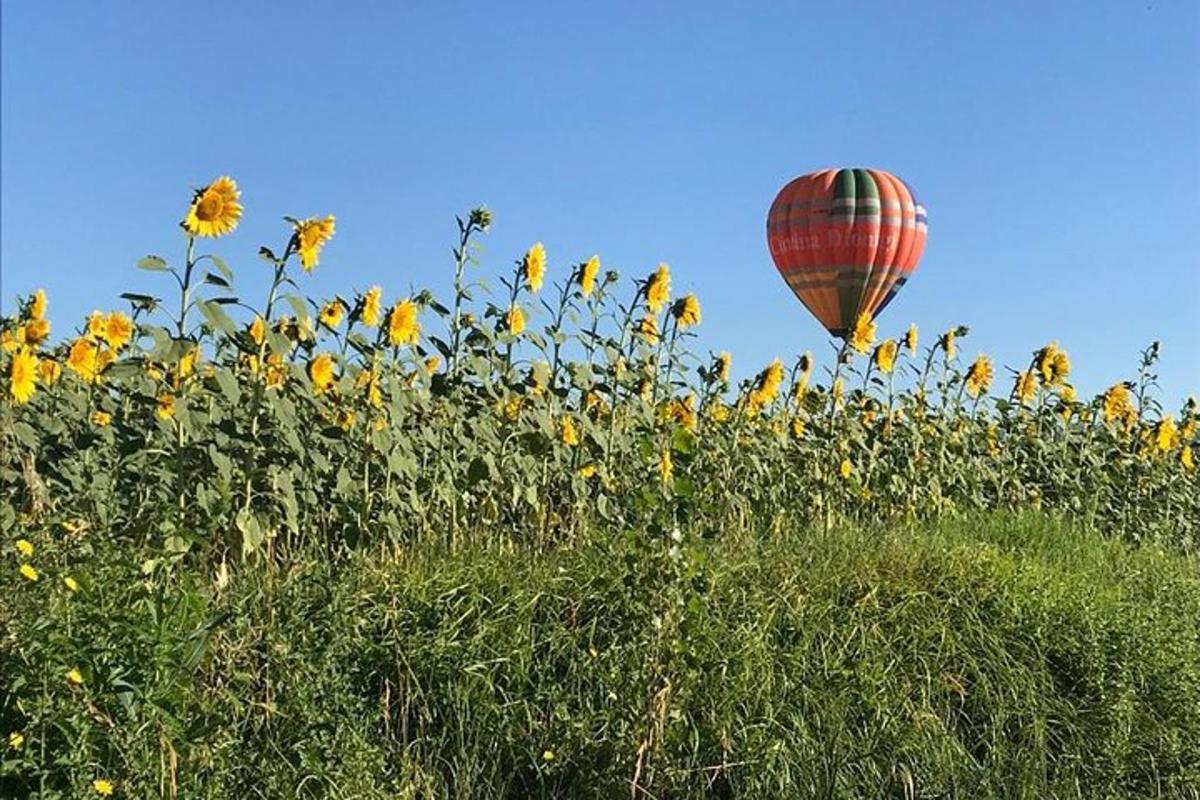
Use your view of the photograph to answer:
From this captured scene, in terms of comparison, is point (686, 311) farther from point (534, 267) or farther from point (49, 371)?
point (49, 371)

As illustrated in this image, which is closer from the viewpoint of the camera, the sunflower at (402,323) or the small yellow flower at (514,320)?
the sunflower at (402,323)

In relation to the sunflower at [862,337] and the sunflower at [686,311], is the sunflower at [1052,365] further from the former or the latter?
the sunflower at [686,311]

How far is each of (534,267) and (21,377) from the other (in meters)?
1.84

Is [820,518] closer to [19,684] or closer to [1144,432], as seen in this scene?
[1144,432]

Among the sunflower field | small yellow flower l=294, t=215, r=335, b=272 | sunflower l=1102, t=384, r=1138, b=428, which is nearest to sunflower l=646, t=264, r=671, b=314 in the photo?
the sunflower field

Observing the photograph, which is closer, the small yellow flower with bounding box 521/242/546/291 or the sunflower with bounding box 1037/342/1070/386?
the small yellow flower with bounding box 521/242/546/291

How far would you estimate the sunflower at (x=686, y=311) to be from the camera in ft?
19.1

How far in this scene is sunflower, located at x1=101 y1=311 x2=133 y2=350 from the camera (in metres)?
5.29

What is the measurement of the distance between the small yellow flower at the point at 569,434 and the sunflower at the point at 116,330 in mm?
1670

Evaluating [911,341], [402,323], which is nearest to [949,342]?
[911,341]

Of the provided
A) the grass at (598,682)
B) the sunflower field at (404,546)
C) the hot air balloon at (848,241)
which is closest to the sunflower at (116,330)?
the sunflower field at (404,546)

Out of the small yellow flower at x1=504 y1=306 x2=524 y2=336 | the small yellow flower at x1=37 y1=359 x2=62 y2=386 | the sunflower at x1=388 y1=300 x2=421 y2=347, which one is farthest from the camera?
the small yellow flower at x1=504 y1=306 x2=524 y2=336

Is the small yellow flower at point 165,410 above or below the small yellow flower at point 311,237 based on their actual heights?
below

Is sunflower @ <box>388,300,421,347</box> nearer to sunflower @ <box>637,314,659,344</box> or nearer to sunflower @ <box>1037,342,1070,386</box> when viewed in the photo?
sunflower @ <box>637,314,659,344</box>
